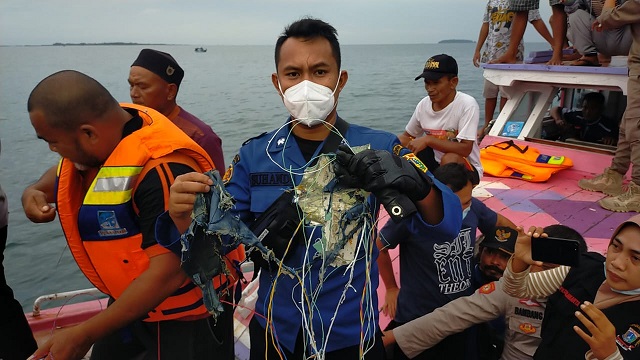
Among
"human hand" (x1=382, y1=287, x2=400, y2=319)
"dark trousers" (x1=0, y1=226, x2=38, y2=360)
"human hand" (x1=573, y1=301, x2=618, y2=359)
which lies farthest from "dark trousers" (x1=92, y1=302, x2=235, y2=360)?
"human hand" (x1=573, y1=301, x2=618, y2=359)

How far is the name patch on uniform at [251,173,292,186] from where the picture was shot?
5.67 feet

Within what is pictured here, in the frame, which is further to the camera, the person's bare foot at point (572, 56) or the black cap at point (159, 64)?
the person's bare foot at point (572, 56)

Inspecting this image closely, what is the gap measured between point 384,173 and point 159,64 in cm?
299

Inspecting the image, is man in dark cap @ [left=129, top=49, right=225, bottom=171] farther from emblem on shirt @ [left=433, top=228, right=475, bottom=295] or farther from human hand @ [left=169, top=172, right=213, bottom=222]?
human hand @ [left=169, top=172, right=213, bottom=222]

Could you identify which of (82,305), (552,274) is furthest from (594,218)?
(82,305)

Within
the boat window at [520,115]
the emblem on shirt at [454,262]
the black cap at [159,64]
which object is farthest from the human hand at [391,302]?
the boat window at [520,115]

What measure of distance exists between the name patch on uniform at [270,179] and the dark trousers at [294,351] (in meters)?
0.59

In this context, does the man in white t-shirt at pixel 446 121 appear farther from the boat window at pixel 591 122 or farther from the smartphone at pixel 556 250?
the boat window at pixel 591 122

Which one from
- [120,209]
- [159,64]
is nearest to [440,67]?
[159,64]

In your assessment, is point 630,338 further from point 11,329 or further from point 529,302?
point 11,329

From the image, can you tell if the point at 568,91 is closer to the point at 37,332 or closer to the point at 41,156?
the point at 37,332

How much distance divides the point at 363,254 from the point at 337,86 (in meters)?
0.68

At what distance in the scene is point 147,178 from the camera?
181cm

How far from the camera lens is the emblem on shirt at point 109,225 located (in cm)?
184
